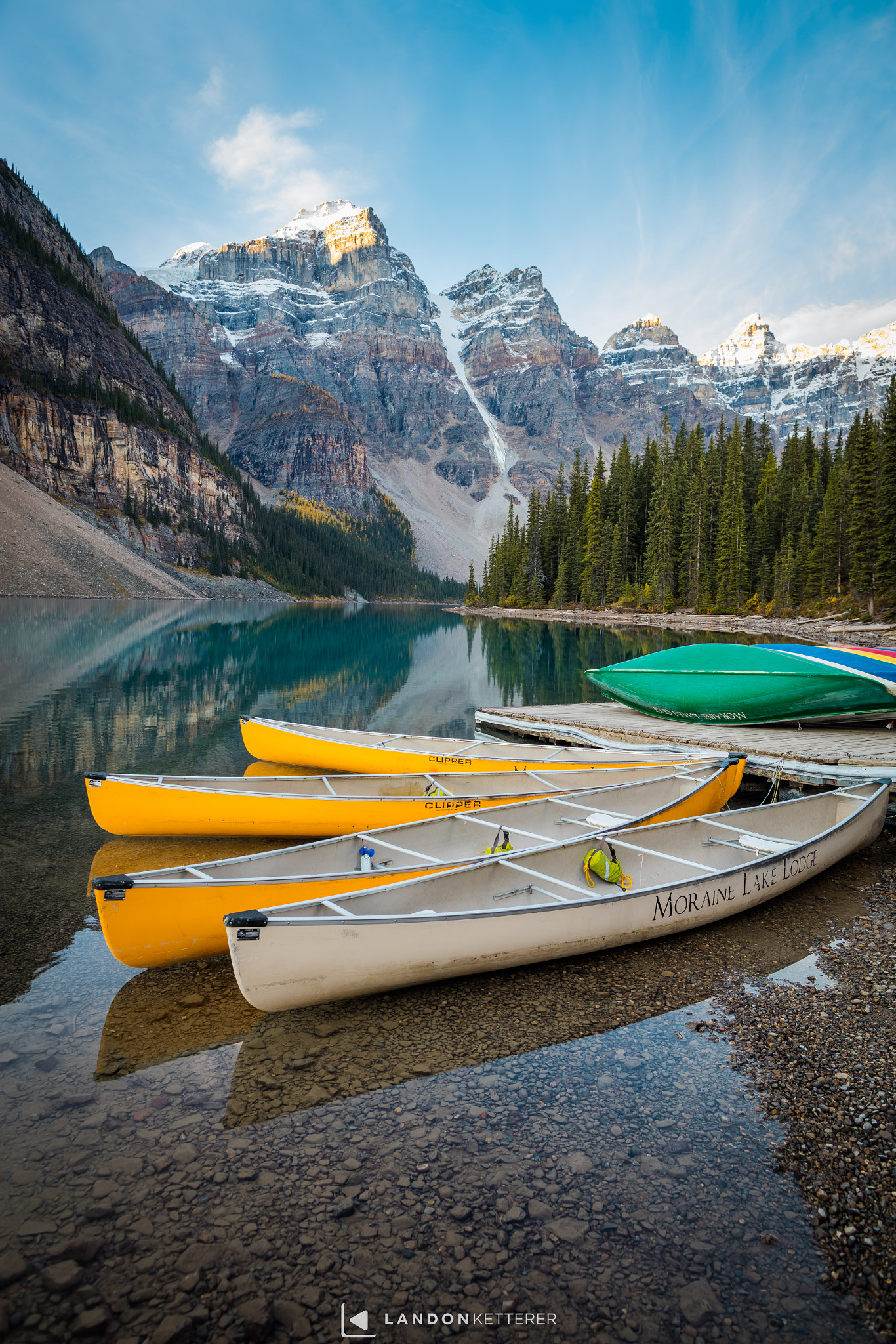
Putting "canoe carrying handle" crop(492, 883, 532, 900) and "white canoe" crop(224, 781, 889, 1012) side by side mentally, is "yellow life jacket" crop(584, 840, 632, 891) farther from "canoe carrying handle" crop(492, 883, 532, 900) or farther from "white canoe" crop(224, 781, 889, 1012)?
"canoe carrying handle" crop(492, 883, 532, 900)

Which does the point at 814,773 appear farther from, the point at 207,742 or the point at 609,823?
the point at 207,742

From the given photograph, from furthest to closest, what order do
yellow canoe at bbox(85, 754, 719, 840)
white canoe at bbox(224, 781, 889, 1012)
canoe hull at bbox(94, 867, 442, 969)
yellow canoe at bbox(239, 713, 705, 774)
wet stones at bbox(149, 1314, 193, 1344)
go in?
yellow canoe at bbox(239, 713, 705, 774) < yellow canoe at bbox(85, 754, 719, 840) < canoe hull at bbox(94, 867, 442, 969) < white canoe at bbox(224, 781, 889, 1012) < wet stones at bbox(149, 1314, 193, 1344)

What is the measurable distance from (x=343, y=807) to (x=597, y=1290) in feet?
21.5

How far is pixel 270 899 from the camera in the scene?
589cm

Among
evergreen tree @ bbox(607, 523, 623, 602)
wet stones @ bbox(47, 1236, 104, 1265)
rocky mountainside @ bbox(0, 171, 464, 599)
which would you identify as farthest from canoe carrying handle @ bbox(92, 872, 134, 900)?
rocky mountainside @ bbox(0, 171, 464, 599)

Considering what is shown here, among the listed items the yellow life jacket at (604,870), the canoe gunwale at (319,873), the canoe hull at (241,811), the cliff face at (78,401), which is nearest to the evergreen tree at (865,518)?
the canoe gunwale at (319,873)

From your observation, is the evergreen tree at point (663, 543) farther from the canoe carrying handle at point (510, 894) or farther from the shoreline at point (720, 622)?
the canoe carrying handle at point (510, 894)

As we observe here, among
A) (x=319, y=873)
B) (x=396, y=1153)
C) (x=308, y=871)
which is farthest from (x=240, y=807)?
(x=396, y=1153)

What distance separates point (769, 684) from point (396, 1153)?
1263 cm

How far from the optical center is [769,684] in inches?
552

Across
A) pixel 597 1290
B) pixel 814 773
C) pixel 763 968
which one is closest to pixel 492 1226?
pixel 597 1290

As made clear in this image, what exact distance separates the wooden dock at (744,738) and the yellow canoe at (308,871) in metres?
3.43

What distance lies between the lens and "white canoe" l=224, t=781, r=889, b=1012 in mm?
5039

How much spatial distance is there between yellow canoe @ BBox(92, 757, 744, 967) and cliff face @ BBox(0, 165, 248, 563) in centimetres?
11512
